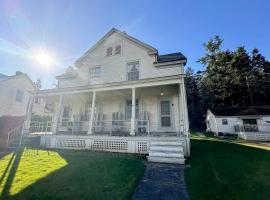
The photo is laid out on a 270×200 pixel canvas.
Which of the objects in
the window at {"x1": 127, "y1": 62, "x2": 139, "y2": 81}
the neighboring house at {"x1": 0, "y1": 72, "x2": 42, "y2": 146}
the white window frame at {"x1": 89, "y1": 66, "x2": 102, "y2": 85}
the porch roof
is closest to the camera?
the porch roof

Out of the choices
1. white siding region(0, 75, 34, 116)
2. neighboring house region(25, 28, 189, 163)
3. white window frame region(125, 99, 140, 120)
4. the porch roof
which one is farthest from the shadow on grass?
white siding region(0, 75, 34, 116)

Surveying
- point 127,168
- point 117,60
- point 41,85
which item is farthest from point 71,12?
point 41,85

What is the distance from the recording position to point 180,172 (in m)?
5.33

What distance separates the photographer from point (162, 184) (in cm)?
430

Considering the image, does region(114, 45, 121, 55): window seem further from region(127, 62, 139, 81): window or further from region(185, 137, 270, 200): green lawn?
region(185, 137, 270, 200): green lawn

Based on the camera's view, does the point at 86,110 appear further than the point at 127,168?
Yes

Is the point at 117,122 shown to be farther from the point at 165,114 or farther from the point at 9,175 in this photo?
the point at 9,175

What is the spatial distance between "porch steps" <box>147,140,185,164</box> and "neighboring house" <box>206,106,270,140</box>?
59.4ft

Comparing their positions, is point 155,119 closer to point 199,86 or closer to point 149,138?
point 149,138

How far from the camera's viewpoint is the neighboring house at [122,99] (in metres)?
8.66

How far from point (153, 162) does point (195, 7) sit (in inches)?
430

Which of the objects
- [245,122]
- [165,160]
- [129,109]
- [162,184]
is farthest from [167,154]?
[245,122]

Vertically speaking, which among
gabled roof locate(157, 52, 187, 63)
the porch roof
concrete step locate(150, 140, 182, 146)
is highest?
gabled roof locate(157, 52, 187, 63)

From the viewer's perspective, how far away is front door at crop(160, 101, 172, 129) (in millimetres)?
10783
